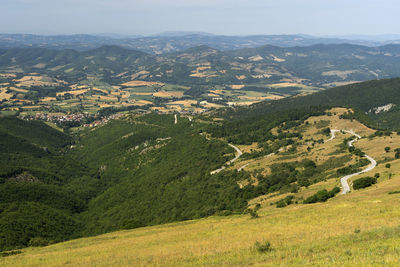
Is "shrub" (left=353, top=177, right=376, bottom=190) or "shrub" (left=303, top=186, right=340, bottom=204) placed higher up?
"shrub" (left=353, top=177, right=376, bottom=190)

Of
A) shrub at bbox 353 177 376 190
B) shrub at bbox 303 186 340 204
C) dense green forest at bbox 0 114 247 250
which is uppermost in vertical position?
shrub at bbox 353 177 376 190

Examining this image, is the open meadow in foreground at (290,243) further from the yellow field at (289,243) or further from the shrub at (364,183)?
the shrub at (364,183)

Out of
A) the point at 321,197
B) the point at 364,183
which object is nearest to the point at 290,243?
the point at 321,197

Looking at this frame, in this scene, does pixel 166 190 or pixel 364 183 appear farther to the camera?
pixel 166 190

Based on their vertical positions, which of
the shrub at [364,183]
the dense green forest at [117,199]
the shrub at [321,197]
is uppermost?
the shrub at [364,183]

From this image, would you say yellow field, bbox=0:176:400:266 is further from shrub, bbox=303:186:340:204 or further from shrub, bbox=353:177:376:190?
shrub, bbox=303:186:340:204

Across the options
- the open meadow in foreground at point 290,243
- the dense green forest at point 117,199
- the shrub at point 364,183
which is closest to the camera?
the open meadow in foreground at point 290,243

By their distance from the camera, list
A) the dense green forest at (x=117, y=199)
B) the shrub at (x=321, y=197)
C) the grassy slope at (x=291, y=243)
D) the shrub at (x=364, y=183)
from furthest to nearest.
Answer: the dense green forest at (x=117, y=199)
the shrub at (x=364, y=183)
the shrub at (x=321, y=197)
the grassy slope at (x=291, y=243)

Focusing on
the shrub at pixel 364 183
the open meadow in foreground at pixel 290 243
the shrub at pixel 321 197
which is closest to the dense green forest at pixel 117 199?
the shrub at pixel 321 197

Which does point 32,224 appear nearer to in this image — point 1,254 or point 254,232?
point 1,254

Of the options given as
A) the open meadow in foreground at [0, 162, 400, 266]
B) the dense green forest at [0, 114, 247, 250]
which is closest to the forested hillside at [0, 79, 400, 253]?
the dense green forest at [0, 114, 247, 250]

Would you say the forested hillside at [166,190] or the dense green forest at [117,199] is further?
the dense green forest at [117,199]

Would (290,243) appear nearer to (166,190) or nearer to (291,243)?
(291,243)

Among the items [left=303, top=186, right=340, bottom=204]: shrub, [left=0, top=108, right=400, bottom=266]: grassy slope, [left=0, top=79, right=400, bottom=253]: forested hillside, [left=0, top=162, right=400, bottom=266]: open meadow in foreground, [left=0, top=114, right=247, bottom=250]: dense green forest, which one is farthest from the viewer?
[left=0, top=114, right=247, bottom=250]: dense green forest
